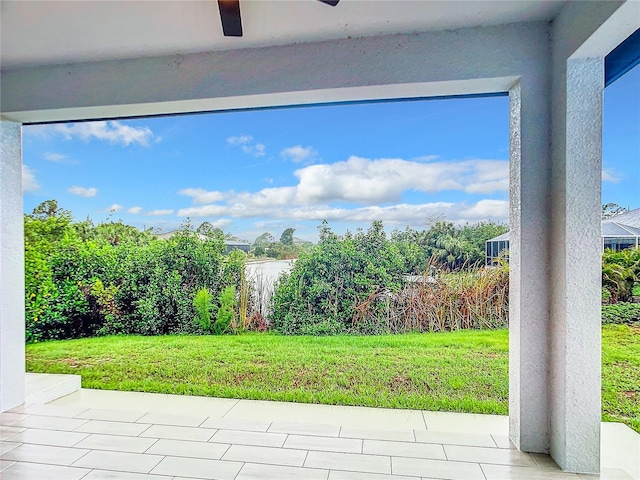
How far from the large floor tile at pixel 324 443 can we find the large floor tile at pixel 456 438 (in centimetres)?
43

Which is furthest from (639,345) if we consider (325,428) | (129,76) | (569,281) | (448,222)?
(129,76)

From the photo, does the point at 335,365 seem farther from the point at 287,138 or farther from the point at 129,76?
the point at 129,76

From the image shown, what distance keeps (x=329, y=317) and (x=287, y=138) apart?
1.80 m

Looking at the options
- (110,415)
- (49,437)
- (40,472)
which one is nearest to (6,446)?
(49,437)

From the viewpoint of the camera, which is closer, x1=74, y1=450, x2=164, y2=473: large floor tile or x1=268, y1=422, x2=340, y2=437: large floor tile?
x1=74, y1=450, x2=164, y2=473: large floor tile

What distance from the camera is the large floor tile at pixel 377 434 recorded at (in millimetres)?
2520

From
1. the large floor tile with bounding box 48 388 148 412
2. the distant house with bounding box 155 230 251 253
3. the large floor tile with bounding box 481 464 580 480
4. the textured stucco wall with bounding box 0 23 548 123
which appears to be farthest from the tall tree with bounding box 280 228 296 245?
the large floor tile with bounding box 481 464 580 480

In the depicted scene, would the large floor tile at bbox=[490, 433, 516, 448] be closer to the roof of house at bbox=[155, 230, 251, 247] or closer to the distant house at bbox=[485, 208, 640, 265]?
the distant house at bbox=[485, 208, 640, 265]

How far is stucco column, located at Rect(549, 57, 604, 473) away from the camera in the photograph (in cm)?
208

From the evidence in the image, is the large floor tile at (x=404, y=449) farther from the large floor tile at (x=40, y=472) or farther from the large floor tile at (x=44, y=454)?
the large floor tile at (x=44, y=454)

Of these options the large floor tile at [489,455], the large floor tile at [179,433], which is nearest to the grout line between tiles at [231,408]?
the large floor tile at [179,433]

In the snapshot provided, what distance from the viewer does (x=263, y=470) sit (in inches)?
84.0

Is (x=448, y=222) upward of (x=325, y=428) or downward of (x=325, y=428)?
upward

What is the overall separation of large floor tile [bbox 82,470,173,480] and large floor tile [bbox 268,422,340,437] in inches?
31.2
